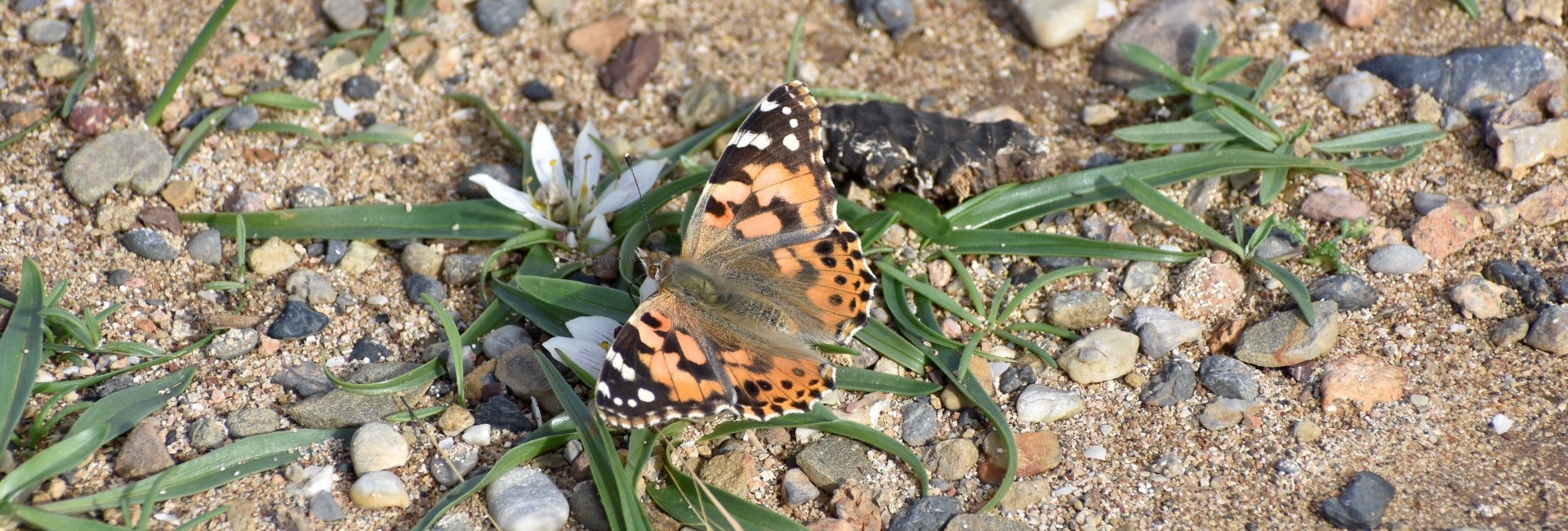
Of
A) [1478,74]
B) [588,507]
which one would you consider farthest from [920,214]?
[1478,74]

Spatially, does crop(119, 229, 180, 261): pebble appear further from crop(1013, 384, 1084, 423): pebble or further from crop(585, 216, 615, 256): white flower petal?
crop(1013, 384, 1084, 423): pebble

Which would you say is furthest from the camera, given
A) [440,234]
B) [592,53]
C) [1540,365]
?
[592,53]

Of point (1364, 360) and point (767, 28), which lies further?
point (767, 28)

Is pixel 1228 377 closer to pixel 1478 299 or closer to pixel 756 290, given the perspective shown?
pixel 1478 299

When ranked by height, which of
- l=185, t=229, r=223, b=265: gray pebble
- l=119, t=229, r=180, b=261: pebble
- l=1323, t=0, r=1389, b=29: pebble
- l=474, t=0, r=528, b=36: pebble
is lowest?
l=185, t=229, r=223, b=265: gray pebble

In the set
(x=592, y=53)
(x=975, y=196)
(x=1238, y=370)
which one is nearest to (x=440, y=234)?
(x=592, y=53)

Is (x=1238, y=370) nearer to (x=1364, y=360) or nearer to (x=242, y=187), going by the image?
(x=1364, y=360)

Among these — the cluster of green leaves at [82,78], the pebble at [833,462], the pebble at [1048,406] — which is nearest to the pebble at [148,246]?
the cluster of green leaves at [82,78]

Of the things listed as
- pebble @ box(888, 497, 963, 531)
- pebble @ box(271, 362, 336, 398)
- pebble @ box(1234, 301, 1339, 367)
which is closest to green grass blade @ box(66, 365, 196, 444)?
pebble @ box(271, 362, 336, 398)
